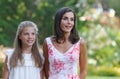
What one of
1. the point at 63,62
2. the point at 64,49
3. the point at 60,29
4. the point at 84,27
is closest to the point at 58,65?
the point at 63,62

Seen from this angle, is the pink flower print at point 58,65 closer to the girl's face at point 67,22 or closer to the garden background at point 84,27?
the girl's face at point 67,22

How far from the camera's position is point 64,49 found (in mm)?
5203

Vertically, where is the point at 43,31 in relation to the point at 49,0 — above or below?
below

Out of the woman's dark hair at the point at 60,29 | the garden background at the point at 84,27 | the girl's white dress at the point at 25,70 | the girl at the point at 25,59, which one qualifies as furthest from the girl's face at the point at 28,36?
the garden background at the point at 84,27

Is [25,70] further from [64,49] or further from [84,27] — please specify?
[84,27]

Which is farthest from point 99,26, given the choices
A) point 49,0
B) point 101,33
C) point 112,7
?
point 112,7

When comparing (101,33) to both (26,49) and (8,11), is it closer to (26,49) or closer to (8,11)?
(8,11)

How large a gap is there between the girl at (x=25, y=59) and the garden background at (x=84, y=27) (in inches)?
265

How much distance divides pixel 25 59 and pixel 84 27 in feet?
56.3

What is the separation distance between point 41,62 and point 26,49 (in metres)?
0.20

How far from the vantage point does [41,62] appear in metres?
5.34

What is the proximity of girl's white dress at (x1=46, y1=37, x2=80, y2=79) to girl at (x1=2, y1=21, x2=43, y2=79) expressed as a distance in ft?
0.58

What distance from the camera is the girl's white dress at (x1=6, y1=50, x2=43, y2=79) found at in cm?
532

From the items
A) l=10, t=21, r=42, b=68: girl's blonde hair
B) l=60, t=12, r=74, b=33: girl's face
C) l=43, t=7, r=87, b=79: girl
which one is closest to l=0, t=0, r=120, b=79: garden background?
l=10, t=21, r=42, b=68: girl's blonde hair
